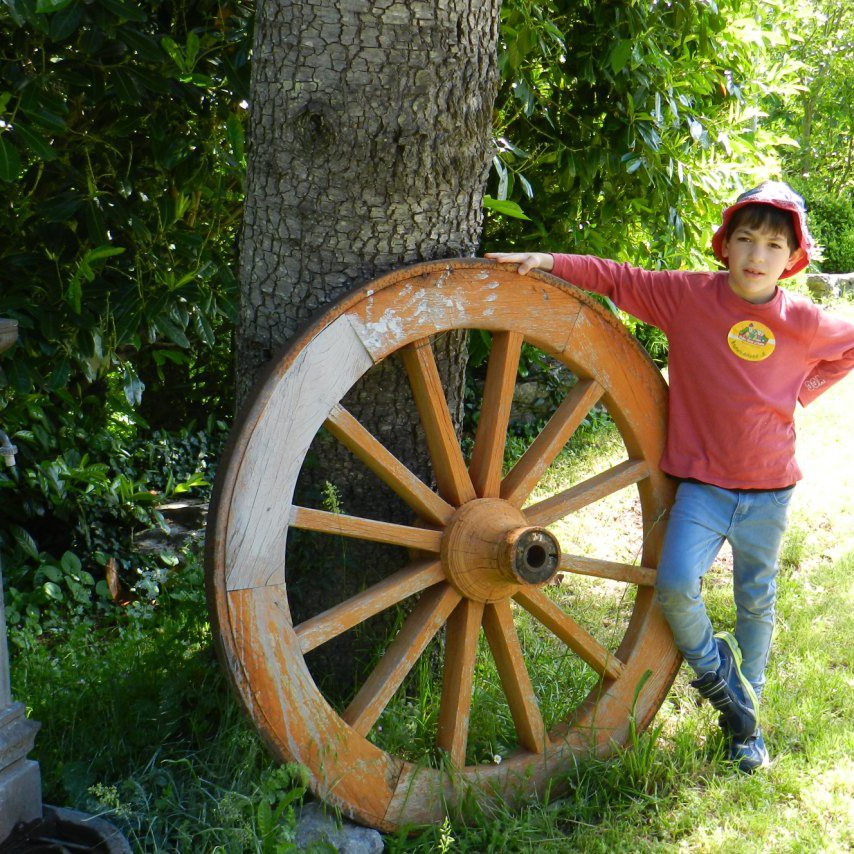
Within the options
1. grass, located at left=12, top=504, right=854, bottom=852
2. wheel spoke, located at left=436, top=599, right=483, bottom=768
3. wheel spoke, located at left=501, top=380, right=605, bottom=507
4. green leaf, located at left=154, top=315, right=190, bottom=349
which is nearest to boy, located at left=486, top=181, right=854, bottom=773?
grass, located at left=12, top=504, right=854, bottom=852

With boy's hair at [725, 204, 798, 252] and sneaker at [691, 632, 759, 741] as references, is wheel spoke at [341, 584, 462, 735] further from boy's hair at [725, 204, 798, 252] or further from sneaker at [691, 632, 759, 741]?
boy's hair at [725, 204, 798, 252]

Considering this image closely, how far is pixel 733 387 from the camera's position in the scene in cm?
267

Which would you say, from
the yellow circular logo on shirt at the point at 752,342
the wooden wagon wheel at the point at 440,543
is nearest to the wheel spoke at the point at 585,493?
the wooden wagon wheel at the point at 440,543

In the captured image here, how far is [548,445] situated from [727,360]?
534mm

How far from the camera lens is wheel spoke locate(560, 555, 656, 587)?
259cm

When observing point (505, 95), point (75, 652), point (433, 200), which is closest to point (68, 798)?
point (75, 652)

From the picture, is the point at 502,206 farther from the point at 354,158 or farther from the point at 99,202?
the point at 99,202

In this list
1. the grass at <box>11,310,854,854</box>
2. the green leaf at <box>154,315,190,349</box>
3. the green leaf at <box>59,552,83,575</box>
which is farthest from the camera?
the green leaf at <box>59,552,83,575</box>

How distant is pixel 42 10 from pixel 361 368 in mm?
1156

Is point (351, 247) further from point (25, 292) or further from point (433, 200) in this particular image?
point (25, 292)

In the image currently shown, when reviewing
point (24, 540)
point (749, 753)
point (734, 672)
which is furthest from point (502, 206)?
point (24, 540)

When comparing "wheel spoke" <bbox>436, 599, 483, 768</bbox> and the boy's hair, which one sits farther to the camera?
the boy's hair

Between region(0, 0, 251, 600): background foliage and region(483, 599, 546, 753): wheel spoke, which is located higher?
region(0, 0, 251, 600): background foliage

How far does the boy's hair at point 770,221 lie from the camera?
2.62 metres
